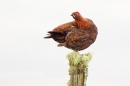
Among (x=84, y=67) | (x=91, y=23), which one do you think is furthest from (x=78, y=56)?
(x=91, y=23)

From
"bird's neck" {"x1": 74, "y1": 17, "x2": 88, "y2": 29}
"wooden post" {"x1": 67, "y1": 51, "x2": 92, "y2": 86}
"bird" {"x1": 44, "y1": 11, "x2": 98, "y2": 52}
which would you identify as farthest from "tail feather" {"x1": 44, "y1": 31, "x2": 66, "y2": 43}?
"wooden post" {"x1": 67, "y1": 51, "x2": 92, "y2": 86}

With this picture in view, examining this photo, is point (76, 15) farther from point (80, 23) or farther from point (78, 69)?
point (78, 69)

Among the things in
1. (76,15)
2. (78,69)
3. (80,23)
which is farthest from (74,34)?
(78,69)

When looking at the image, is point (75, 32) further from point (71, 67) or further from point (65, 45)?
point (71, 67)

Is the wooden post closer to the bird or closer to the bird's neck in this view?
the bird

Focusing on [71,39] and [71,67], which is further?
[71,39]

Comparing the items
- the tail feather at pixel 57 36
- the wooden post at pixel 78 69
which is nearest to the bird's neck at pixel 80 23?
the tail feather at pixel 57 36

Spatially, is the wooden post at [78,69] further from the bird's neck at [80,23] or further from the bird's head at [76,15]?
the bird's head at [76,15]
